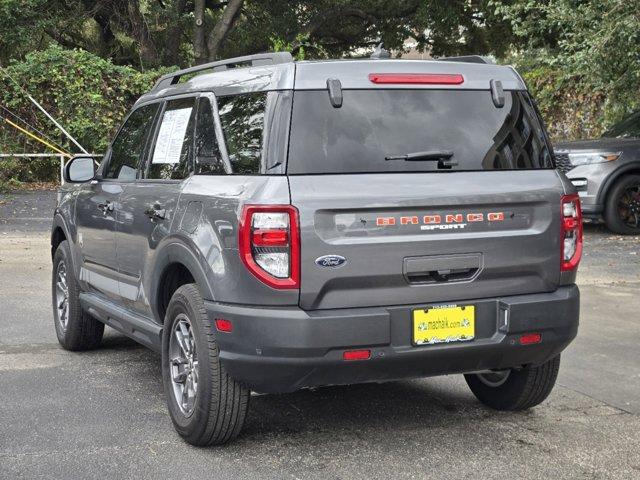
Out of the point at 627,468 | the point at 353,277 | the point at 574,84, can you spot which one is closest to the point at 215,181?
the point at 353,277

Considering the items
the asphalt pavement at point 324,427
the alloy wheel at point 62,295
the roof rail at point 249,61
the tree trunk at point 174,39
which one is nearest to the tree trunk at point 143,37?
the tree trunk at point 174,39

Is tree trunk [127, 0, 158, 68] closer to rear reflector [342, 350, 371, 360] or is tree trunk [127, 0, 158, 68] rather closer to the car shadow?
the car shadow

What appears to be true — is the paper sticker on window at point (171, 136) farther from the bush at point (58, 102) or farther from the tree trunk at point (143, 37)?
the tree trunk at point (143, 37)

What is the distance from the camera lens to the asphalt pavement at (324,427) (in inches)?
179

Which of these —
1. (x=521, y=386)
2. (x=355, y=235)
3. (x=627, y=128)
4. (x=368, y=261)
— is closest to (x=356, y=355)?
(x=368, y=261)

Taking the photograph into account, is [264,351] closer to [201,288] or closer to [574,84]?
[201,288]

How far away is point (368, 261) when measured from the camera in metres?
4.41

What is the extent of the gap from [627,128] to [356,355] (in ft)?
41.9

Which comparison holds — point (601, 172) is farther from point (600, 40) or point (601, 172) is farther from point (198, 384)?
point (198, 384)

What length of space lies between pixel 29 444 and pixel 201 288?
1.20 m

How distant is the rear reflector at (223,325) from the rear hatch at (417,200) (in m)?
0.37

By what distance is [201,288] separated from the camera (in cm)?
468

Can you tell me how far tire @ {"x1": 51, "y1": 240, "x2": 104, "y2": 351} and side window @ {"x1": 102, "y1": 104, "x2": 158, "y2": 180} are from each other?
884mm

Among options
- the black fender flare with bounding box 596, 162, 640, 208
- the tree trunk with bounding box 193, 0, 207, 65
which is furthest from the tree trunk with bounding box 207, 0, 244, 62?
the black fender flare with bounding box 596, 162, 640, 208
